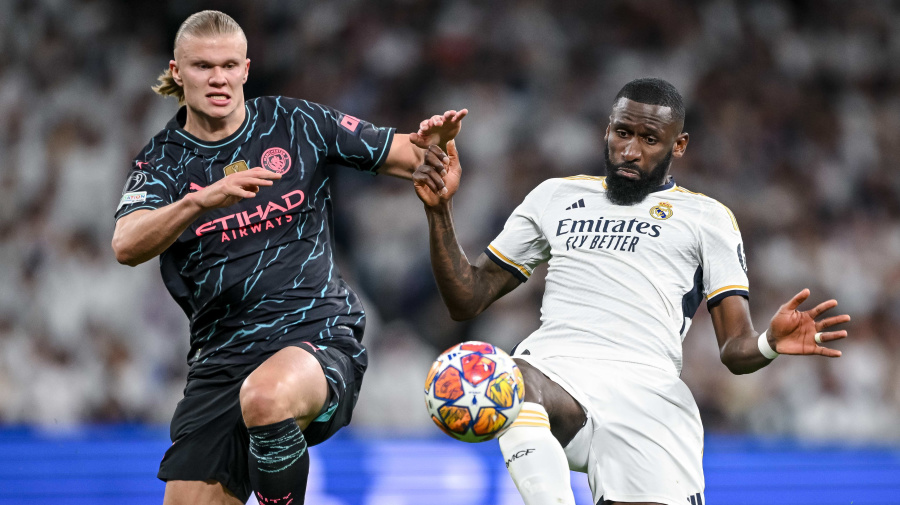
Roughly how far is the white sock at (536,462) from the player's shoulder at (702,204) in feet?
4.31

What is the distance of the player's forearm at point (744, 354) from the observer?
373 cm

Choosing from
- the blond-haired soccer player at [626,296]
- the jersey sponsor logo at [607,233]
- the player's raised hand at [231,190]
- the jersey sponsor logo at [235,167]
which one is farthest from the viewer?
the jersey sponsor logo at [607,233]

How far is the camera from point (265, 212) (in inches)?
156

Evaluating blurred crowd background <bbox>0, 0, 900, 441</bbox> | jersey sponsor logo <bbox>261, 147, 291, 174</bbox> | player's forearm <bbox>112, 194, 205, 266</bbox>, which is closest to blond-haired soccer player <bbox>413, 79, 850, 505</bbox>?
jersey sponsor logo <bbox>261, 147, 291, 174</bbox>

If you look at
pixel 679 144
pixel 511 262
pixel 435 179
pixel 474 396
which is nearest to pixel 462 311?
pixel 511 262

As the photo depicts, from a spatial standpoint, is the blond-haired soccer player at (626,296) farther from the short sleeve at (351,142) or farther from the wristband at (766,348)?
the short sleeve at (351,142)

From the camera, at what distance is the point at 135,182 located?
3.90m

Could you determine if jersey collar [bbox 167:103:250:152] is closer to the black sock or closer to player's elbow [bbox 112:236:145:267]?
player's elbow [bbox 112:236:145:267]

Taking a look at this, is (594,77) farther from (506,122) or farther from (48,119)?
(48,119)

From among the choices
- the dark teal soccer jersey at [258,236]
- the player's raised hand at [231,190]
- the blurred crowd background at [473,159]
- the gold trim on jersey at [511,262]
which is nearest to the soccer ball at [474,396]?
the dark teal soccer jersey at [258,236]

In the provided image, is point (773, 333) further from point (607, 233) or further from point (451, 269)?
point (451, 269)

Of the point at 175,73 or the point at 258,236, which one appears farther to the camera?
the point at 175,73

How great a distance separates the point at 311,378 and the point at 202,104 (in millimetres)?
1194

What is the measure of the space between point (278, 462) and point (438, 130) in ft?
4.65
